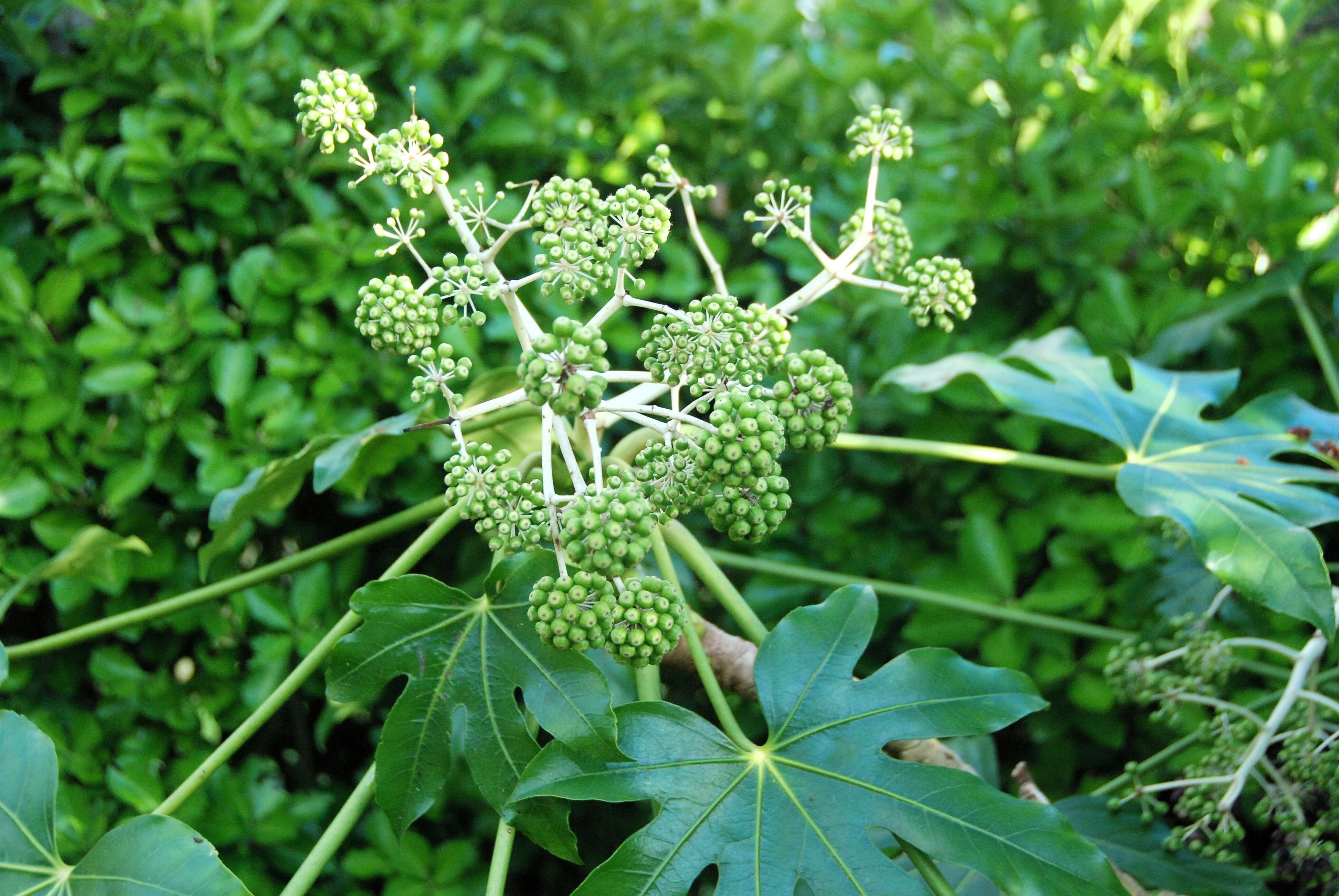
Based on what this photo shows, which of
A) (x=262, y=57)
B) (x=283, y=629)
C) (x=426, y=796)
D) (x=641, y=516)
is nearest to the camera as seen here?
(x=641, y=516)

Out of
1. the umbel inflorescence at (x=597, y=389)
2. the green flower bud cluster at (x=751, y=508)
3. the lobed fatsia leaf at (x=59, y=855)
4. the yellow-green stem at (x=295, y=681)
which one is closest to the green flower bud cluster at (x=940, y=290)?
the umbel inflorescence at (x=597, y=389)

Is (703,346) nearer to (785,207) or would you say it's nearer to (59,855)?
(785,207)

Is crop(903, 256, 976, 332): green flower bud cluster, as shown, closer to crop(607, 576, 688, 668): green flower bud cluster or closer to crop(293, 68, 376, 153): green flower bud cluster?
crop(607, 576, 688, 668): green flower bud cluster

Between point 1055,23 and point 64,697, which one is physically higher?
point 1055,23

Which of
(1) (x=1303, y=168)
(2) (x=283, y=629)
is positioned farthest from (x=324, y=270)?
(1) (x=1303, y=168)

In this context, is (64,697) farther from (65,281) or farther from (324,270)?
(324,270)

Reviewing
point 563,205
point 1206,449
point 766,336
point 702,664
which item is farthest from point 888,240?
point 1206,449
